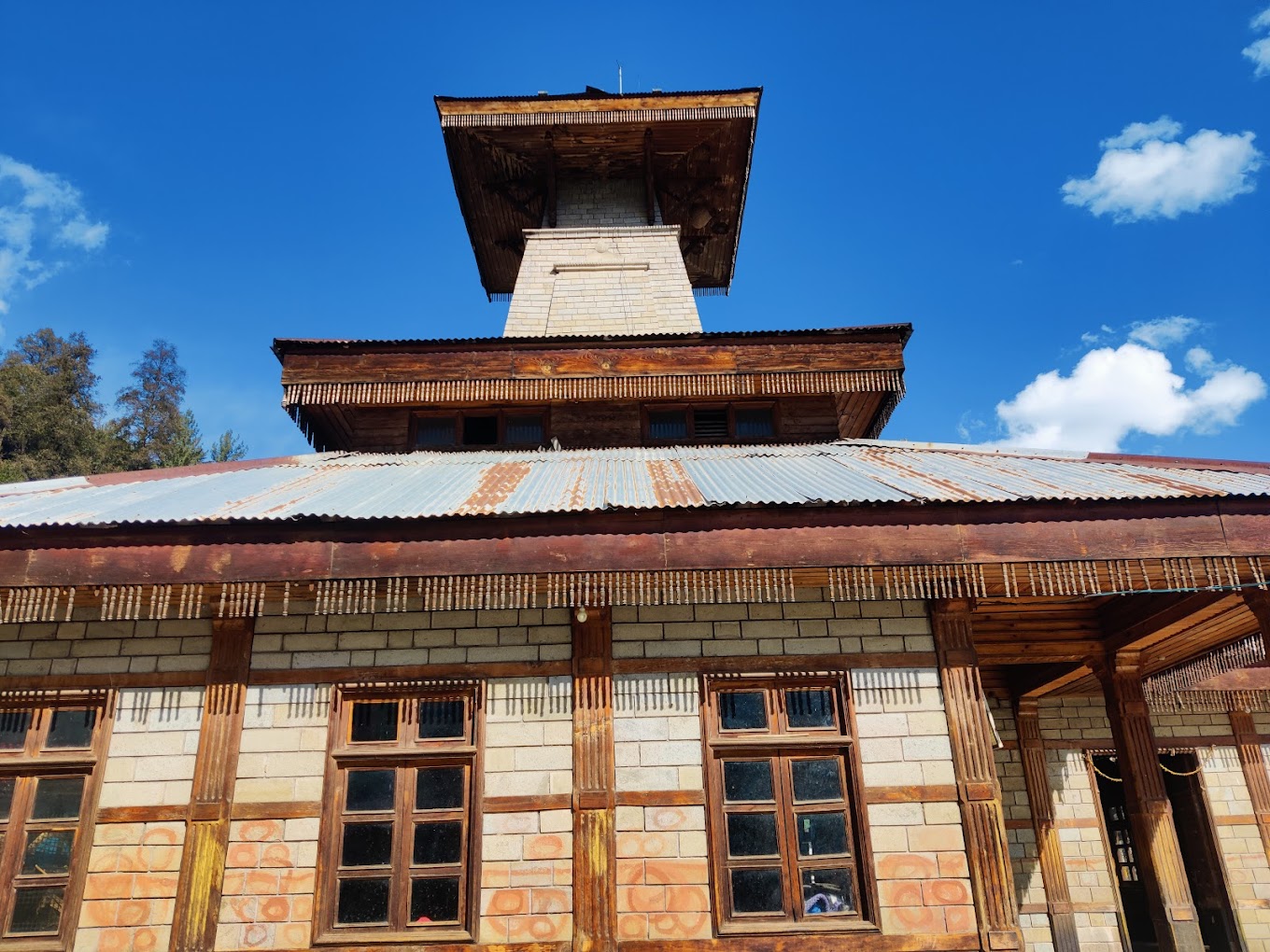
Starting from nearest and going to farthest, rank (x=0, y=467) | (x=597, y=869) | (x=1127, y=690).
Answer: (x=597, y=869) < (x=1127, y=690) < (x=0, y=467)

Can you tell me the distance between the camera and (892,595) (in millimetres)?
6070

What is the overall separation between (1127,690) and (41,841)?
32.6 feet

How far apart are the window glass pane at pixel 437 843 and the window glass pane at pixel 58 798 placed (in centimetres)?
248

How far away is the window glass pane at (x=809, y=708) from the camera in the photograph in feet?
20.4

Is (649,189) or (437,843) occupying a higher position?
(649,189)

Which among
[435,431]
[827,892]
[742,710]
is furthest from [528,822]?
[435,431]

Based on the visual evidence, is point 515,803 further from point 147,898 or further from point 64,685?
point 64,685

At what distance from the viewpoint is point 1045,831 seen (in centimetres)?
1059

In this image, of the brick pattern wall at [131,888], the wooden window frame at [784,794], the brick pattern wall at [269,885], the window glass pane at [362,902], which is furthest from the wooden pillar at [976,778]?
the brick pattern wall at [131,888]

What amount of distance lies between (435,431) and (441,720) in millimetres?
4630

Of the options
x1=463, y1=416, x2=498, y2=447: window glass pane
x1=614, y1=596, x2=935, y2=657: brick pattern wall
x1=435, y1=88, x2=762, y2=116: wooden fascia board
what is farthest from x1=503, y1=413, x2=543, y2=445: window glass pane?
x1=435, y1=88, x2=762, y2=116: wooden fascia board

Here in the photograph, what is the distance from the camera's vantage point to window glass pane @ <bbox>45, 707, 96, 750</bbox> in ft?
20.3

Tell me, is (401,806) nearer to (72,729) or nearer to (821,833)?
(72,729)

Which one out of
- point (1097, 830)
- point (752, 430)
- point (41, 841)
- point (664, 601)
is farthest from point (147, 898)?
point (1097, 830)
